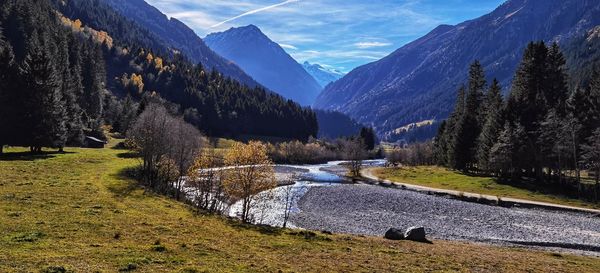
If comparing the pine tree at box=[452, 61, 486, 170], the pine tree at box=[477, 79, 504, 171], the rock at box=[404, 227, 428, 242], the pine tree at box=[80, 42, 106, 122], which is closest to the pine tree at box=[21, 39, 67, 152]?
the rock at box=[404, 227, 428, 242]

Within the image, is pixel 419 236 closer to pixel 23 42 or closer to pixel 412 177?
pixel 412 177

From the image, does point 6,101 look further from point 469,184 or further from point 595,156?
point 595,156

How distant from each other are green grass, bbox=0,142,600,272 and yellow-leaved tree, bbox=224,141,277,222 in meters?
4.99

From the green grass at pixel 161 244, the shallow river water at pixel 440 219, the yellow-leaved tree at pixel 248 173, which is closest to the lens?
the green grass at pixel 161 244

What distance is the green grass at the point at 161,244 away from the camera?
2139 cm

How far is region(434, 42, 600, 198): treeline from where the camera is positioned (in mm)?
82812

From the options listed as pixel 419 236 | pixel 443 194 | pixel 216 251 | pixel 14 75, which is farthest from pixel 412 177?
pixel 216 251

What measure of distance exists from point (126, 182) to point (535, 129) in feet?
268

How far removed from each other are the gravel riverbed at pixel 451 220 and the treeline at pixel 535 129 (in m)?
17.7

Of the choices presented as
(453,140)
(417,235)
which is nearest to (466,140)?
(453,140)

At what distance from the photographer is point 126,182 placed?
52.9 meters

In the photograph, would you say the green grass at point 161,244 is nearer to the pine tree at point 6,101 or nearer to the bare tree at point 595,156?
the pine tree at point 6,101

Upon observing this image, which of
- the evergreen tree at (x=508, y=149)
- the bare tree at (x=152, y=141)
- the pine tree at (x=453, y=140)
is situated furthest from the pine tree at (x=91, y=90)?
the evergreen tree at (x=508, y=149)

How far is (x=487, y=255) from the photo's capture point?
35594 mm
